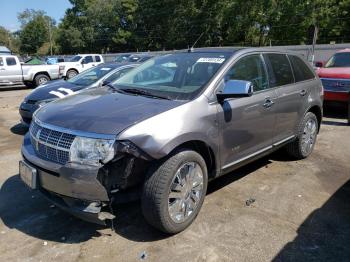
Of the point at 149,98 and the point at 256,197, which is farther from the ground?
the point at 149,98

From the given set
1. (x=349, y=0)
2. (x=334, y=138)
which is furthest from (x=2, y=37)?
(x=334, y=138)

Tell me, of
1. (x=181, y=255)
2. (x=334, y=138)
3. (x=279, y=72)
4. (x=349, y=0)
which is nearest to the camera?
(x=181, y=255)

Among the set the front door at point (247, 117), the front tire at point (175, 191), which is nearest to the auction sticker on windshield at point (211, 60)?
the front door at point (247, 117)

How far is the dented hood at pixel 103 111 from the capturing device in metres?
3.38

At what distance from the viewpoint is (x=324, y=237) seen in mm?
3721

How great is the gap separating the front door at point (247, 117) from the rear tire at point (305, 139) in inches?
37.7

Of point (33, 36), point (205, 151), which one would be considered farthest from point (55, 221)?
point (33, 36)

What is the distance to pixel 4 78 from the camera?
17.9 m

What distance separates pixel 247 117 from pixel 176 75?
3.15 ft

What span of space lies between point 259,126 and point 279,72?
0.99 meters

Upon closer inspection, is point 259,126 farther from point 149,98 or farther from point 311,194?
point 149,98

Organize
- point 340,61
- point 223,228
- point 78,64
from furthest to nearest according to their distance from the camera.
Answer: point 78,64
point 340,61
point 223,228

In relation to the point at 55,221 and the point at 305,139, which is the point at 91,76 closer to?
the point at 305,139

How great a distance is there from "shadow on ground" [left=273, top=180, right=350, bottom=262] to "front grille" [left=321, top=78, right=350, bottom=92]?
571 centimetres
